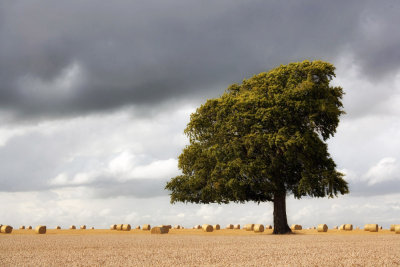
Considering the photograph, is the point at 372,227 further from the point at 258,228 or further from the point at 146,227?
the point at 146,227

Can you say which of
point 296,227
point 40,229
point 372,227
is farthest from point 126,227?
point 372,227

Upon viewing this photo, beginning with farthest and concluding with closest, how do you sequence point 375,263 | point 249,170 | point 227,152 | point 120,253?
point 227,152
point 249,170
point 120,253
point 375,263

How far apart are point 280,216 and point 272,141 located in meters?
7.13

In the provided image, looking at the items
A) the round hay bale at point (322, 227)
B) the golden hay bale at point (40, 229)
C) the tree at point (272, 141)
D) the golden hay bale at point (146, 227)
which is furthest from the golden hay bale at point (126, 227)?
the round hay bale at point (322, 227)

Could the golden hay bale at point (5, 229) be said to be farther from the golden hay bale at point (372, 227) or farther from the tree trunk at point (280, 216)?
the golden hay bale at point (372, 227)

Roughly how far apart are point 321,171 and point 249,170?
6225 mm

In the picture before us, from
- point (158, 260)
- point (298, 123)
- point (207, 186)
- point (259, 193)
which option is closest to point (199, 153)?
point (207, 186)

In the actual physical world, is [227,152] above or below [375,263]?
above

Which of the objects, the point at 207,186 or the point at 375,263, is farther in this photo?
the point at 207,186

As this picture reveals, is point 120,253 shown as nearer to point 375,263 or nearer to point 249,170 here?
point 375,263

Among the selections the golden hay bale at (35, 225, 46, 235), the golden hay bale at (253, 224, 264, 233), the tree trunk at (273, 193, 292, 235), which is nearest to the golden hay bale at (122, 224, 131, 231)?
the golden hay bale at (35, 225, 46, 235)

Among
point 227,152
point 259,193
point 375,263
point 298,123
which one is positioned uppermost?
point 298,123

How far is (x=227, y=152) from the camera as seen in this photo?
3516 cm

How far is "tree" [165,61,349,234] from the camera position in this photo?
33.7 m
